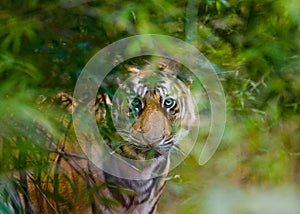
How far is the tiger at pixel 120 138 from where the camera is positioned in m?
0.83

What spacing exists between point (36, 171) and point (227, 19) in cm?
40

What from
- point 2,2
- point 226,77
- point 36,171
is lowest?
point 36,171

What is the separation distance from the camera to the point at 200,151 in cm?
98

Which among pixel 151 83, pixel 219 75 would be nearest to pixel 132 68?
pixel 151 83

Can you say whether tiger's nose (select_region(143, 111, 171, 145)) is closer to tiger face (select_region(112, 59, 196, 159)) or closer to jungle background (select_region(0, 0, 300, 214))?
tiger face (select_region(112, 59, 196, 159))

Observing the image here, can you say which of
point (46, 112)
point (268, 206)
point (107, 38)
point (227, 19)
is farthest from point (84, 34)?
point (268, 206)

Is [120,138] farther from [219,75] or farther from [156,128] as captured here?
[219,75]

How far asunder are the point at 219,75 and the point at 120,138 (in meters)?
Result: 0.21

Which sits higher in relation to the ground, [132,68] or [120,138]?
[132,68]

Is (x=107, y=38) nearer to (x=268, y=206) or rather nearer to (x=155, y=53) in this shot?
(x=155, y=53)

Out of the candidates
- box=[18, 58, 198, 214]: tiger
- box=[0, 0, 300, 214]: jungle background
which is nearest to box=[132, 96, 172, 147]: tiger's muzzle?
box=[18, 58, 198, 214]: tiger

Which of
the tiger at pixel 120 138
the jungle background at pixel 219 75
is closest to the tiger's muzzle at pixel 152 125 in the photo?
the tiger at pixel 120 138

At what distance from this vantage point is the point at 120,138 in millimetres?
850

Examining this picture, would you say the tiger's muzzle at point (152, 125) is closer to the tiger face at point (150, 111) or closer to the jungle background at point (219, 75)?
the tiger face at point (150, 111)
